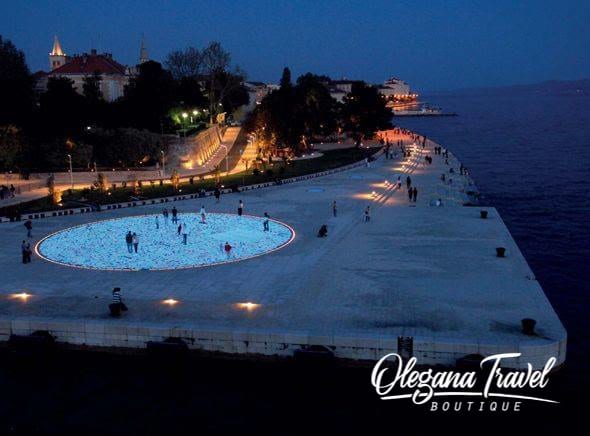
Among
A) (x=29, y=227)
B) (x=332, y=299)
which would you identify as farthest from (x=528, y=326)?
(x=29, y=227)

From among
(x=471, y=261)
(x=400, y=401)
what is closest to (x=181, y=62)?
(x=471, y=261)

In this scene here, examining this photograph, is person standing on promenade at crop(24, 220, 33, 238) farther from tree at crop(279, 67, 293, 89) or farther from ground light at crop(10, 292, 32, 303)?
tree at crop(279, 67, 293, 89)

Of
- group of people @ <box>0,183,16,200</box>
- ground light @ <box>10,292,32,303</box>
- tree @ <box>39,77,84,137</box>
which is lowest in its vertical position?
ground light @ <box>10,292,32,303</box>

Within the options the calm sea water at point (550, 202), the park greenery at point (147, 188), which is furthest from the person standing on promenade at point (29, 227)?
the calm sea water at point (550, 202)

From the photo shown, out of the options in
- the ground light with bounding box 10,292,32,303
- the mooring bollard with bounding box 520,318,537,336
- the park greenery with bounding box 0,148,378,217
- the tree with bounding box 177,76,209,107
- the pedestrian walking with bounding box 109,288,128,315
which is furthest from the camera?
the tree with bounding box 177,76,209,107

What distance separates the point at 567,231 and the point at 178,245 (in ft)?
74.8

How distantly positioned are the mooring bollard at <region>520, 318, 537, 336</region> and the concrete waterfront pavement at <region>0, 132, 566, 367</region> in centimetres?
19

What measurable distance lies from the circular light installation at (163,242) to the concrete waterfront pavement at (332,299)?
1.03m

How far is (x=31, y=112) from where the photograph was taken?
56500 mm

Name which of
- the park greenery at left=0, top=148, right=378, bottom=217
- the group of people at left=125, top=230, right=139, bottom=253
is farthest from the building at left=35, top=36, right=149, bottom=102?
the group of people at left=125, top=230, right=139, bottom=253

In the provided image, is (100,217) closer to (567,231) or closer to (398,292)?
(398,292)

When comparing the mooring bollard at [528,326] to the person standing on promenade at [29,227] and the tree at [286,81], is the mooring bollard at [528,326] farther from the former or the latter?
the tree at [286,81]

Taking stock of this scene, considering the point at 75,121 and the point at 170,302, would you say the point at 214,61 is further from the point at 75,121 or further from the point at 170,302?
the point at 170,302

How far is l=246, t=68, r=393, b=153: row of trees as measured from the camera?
233 feet
